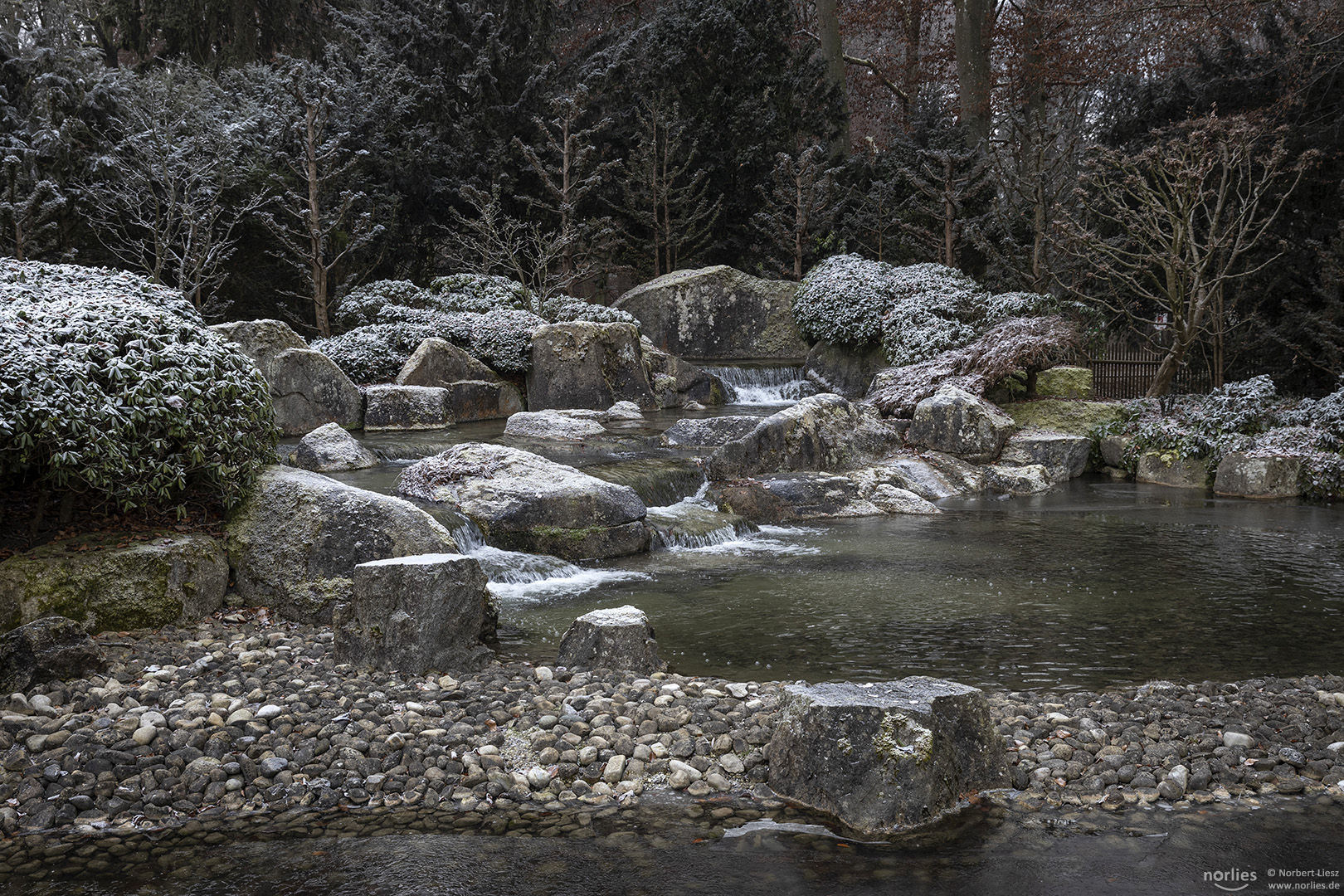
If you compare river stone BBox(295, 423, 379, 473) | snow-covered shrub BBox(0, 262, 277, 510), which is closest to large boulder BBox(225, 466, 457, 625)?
snow-covered shrub BBox(0, 262, 277, 510)

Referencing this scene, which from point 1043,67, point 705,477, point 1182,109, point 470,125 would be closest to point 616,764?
point 705,477

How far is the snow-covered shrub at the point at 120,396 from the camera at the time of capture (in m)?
4.84

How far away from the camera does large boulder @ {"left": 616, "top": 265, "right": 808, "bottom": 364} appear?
20.0 meters

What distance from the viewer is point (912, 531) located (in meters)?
9.17

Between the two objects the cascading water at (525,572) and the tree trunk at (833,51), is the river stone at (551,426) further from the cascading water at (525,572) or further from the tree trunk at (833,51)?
the tree trunk at (833,51)

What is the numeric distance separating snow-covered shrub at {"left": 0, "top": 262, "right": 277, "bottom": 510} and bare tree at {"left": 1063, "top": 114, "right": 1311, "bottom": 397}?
1135 centimetres

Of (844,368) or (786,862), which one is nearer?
(786,862)

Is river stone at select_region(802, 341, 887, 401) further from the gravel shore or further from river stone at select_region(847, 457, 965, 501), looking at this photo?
the gravel shore

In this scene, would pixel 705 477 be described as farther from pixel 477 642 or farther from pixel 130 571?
pixel 130 571

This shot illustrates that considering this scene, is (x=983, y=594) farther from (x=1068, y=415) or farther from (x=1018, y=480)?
(x=1068, y=415)

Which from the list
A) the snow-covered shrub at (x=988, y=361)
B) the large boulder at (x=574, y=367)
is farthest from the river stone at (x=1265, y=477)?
the large boulder at (x=574, y=367)

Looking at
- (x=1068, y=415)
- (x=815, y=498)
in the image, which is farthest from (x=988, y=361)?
(x=815, y=498)

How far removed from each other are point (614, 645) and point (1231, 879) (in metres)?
2.84

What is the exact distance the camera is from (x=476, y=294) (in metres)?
17.8
